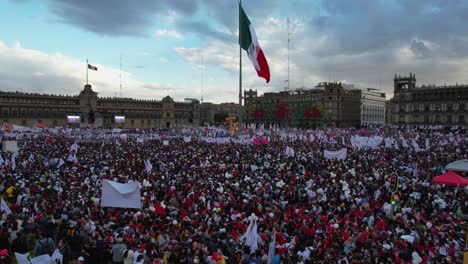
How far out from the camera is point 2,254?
28.1 ft

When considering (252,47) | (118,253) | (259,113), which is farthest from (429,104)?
(118,253)

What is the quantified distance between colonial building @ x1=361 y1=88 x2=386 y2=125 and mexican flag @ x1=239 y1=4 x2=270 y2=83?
10367 centimetres

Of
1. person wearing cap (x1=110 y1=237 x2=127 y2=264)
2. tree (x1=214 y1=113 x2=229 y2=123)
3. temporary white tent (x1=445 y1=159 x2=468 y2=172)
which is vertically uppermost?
tree (x1=214 y1=113 x2=229 y2=123)

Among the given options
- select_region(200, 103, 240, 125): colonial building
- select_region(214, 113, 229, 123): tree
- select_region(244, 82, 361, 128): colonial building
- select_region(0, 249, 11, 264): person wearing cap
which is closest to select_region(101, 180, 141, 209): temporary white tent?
select_region(0, 249, 11, 264): person wearing cap

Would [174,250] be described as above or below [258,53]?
below

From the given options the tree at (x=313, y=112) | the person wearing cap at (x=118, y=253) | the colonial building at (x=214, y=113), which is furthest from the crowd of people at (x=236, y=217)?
the colonial building at (x=214, y=113)

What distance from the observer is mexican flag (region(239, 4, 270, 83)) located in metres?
27.4

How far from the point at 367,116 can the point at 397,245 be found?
423 ft

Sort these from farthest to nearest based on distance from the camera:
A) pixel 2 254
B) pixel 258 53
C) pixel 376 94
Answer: pixel 376 94
pixel 258 53
pixel 2 254

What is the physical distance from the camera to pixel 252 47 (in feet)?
92.8

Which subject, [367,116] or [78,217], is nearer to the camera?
[78,217]

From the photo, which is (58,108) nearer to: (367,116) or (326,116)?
(326,116)

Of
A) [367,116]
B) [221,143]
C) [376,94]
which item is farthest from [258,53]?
[376,94]

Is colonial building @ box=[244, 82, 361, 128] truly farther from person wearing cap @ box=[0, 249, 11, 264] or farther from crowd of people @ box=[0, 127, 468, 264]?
person wearing cap @ box=[0, 249, 11, 264]
